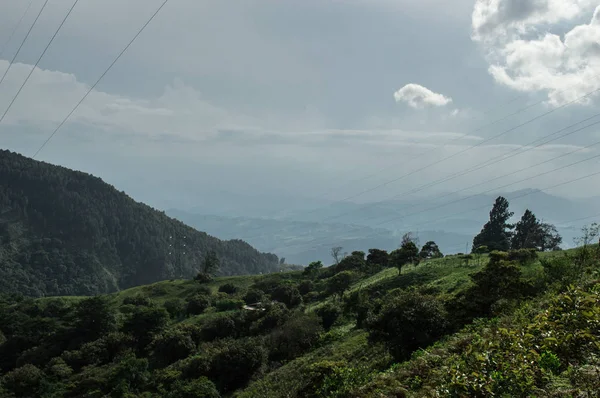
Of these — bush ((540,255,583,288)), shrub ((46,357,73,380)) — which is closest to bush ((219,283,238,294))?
shrub ((46,357,73,380))

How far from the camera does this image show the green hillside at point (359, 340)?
9.65 meters

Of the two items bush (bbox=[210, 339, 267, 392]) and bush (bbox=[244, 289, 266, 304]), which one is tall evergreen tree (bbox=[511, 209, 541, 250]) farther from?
bush (bbox=[210, 339, 267, 392])

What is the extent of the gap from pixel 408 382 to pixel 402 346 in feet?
31.3

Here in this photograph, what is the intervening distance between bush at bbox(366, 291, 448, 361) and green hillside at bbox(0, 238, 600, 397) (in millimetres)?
64

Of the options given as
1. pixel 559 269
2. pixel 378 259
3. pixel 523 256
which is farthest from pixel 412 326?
pixel 378 259

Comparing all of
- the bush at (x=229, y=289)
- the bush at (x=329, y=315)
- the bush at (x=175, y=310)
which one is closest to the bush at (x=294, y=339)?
the bush at (x=329, y=315)

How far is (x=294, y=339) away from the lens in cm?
3828

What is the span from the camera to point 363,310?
39250mm

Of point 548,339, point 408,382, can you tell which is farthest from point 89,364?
point 548,339

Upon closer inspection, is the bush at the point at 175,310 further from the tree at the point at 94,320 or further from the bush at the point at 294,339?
the bush at the point at 294,339

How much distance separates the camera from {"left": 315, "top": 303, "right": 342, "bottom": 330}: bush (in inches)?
1793

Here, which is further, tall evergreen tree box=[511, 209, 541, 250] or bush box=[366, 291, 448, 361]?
tall evergreen tree box=[511, 209, 541, 250]

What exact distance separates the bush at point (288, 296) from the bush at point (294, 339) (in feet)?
82.1

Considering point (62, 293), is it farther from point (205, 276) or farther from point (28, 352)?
point (28, 352)
